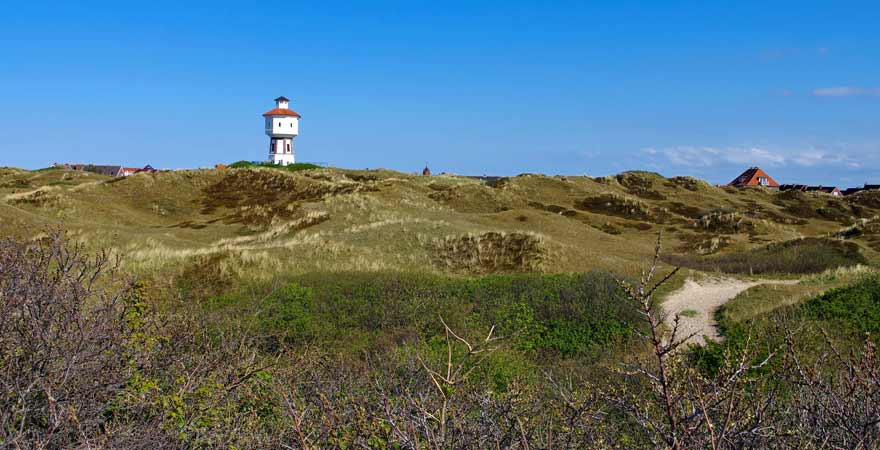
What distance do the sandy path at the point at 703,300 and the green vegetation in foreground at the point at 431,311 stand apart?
5.56 ft

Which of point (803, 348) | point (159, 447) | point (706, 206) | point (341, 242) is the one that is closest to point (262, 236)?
point (341, 242)

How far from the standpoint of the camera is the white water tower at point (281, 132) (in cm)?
8656

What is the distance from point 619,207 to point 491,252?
27135 mm

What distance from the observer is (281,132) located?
8662 centimetres

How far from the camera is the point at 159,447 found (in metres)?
5.90

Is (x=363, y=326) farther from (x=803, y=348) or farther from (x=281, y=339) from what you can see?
(x=803, y=348)

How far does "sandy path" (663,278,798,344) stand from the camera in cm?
1772

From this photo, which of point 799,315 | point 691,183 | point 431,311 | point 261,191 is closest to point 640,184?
point 691,183

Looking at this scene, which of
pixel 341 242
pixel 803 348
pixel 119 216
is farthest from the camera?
pixel 119 216

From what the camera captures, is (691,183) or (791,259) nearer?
(791,259)

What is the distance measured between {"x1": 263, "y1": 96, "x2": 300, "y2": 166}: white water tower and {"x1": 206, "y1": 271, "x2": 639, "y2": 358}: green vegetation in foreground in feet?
225

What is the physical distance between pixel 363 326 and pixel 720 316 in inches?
366

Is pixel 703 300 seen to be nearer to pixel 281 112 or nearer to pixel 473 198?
pixel 473 198

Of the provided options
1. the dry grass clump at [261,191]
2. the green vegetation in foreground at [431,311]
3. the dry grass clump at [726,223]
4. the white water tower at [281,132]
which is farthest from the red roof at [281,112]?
the green vegetation in foreground at [431,311]
